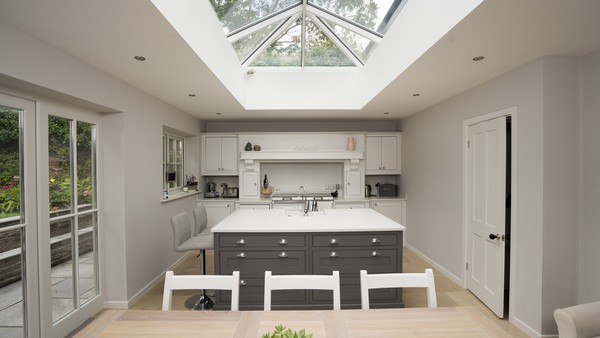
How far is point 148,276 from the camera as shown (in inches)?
138

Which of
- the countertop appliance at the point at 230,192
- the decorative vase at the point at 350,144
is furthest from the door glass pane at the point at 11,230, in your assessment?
the decorative vase at the point at 350,144

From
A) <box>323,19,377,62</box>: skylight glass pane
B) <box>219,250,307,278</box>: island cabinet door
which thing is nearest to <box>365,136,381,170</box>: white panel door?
<box>323,19,377,62</box>: skylight glass pane

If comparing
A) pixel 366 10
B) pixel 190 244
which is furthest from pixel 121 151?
pixel 366 10

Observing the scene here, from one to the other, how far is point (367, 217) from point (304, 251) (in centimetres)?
96

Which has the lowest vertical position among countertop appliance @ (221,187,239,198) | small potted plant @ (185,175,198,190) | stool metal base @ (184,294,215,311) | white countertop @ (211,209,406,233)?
stool metal base @ (184,294,215,311)

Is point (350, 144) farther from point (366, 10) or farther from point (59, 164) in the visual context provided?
point (59, 164)

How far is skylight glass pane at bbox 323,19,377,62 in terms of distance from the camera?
12.1 feet

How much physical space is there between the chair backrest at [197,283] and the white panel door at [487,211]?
262 cm

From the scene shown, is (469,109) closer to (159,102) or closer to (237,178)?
(159,102)

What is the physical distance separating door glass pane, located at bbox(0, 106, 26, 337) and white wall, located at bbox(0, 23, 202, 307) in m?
0.33

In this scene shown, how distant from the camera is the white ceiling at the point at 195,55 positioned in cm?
162

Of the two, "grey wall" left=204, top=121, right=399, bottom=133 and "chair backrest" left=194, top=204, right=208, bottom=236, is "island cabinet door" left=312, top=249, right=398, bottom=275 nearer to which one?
"chair backrest" left=194, top=204, right=208, bottom=236

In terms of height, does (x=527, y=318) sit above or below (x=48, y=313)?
below

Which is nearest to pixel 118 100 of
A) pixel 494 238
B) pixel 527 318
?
pixel 494 238
